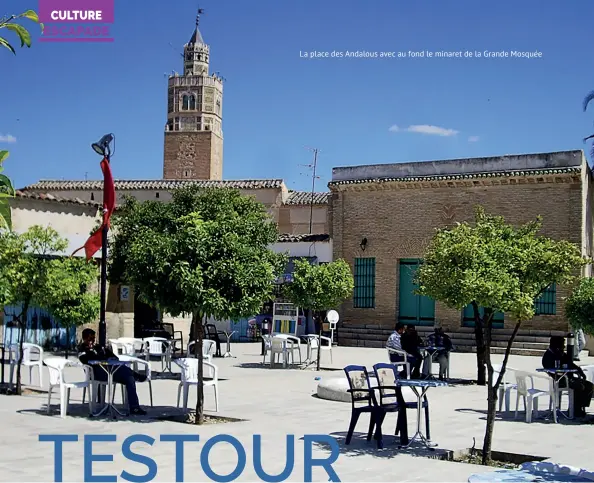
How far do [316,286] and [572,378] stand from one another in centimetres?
822

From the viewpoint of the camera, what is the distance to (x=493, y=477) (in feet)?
18.3

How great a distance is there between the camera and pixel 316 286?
20.3m

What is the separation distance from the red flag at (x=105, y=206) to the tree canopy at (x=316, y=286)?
15.5 feet

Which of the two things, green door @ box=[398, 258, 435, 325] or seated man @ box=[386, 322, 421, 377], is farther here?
green door @ box=[398, 258, 435, 325]

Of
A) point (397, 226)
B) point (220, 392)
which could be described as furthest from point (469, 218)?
point (220, 392)

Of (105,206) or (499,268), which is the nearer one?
(499,268)

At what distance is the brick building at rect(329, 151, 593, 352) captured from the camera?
90.3ft

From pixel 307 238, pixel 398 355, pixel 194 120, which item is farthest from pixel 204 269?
pixel 194 120

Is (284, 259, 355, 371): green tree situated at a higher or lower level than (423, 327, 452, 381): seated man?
higher

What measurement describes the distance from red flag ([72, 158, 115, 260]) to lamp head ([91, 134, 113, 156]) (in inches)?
55.7

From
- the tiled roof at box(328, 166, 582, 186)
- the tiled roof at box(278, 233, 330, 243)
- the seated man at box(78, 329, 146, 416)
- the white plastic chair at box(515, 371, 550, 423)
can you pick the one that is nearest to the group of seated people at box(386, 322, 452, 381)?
the white plastic chair at box(515, 371, 550, 423)

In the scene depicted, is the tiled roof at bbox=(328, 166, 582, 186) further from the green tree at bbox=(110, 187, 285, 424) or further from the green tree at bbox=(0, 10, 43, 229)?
the green tree at bbox=(0, 10, 43, 229)

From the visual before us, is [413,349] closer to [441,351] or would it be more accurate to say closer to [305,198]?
[441,351]

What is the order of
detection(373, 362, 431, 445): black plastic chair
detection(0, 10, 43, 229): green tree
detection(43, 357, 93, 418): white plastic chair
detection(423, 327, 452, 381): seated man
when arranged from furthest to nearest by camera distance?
detection(423, 327, 452, 381): seated man, detection(43, 357, 93, 418): white plastic chair, detection(373, 362, 431, 445): black plastic chair, detection(0, 10, 43, 229): green tree
